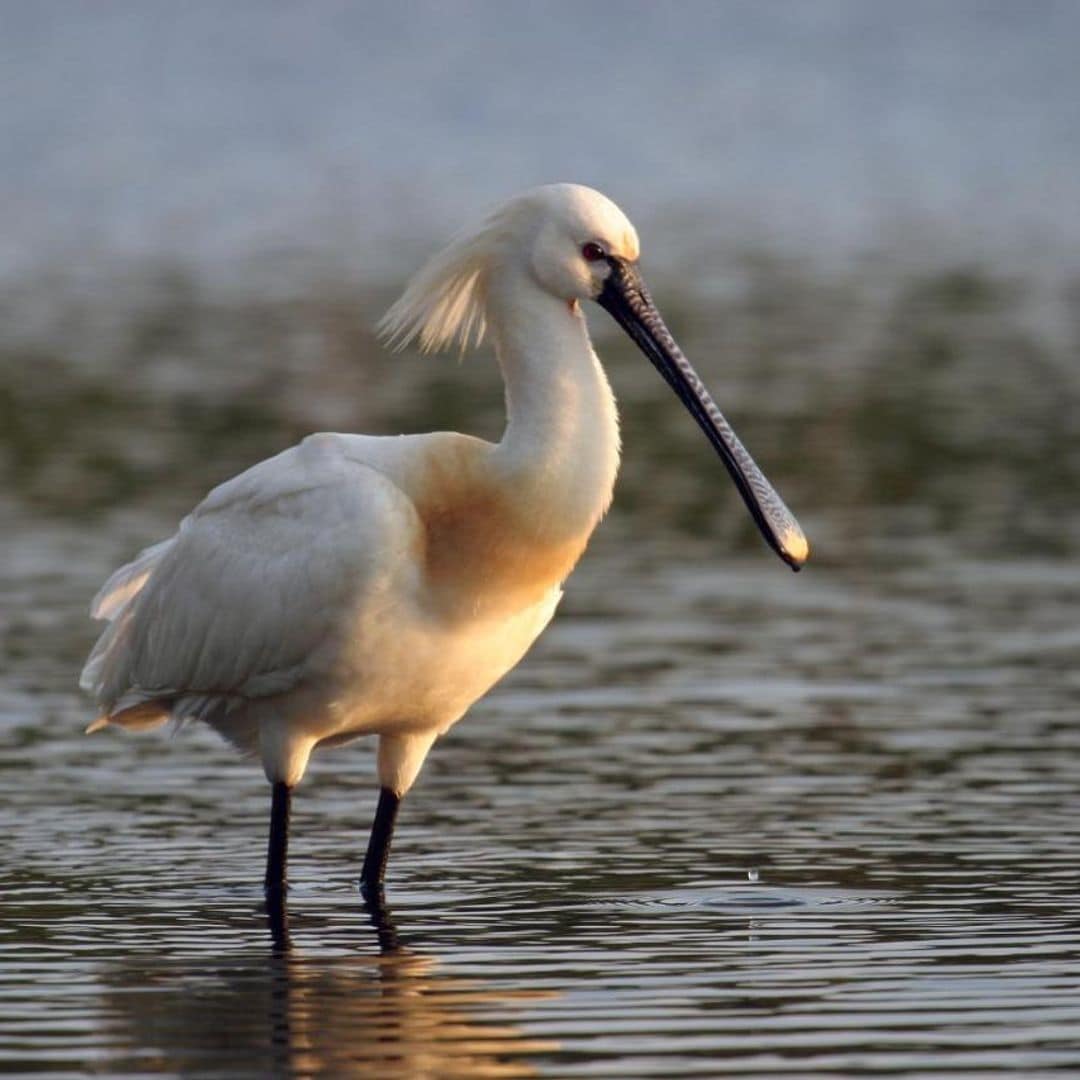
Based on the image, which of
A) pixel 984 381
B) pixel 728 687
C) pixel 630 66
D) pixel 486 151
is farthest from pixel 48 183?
pixel 728 687

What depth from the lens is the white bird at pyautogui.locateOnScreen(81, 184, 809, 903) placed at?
11828 mm

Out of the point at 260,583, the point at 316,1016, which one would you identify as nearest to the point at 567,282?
the point at 260,583

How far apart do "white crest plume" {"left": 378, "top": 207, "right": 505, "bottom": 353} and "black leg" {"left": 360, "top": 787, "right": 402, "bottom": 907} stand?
5.02 feet

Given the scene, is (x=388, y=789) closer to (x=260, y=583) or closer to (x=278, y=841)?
(x=278, y=841)

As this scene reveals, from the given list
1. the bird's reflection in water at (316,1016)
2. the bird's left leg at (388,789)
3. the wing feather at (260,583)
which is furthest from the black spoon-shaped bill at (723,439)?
the bird's reflection in water at (316,1016)

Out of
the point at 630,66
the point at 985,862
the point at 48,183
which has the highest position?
the point at 630,66

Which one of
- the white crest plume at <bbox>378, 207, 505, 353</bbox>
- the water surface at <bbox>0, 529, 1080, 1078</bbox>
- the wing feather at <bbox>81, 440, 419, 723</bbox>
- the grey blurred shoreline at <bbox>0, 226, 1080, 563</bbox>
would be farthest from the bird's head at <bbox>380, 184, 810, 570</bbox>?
the grey blurred shoreline at <bbox>0, 226, 1080, 563</bbox>

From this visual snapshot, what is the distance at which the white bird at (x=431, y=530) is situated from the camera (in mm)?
11828

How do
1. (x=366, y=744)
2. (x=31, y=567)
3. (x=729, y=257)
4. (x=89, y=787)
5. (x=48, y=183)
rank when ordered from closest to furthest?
(x=89, y=787) < (x=366, y=744) < (x=31, y=567) < (x=729, y=257) < (x=48, y=183)

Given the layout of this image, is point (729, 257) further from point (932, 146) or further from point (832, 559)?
point (932, 146)

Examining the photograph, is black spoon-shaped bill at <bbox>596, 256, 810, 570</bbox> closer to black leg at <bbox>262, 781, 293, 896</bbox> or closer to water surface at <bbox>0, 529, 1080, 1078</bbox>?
water surface at <bbox>0, 529, 1080, 1078</bbox>

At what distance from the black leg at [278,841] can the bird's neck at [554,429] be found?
1275mm

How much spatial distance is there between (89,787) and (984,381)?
54.2 ft

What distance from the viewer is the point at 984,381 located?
29.7 metres
